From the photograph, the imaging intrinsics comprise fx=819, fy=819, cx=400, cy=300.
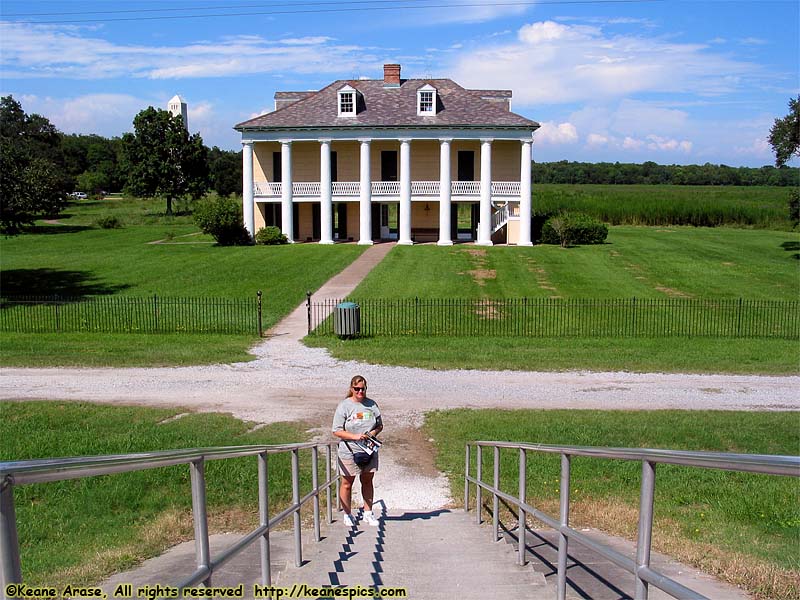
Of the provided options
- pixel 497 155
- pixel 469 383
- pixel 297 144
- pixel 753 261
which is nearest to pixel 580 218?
pixel 497 155

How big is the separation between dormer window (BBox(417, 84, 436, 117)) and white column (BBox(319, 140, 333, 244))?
5.85 m

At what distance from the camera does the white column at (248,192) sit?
49156mm

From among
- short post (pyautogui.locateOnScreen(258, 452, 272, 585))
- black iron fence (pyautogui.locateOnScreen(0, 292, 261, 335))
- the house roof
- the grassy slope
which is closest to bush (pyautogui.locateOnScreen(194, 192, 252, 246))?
the house roof

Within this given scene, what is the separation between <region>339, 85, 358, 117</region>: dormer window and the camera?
49072 mm

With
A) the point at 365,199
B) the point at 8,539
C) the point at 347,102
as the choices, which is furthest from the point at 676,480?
the point at 347,102

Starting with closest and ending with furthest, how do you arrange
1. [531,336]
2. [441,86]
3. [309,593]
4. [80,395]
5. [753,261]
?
[309,593] → [80,395] → [531,336] → [753,261] → [441,86]

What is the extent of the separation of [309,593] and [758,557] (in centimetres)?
443

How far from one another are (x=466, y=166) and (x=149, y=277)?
71.3 feet

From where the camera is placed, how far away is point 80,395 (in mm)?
17328

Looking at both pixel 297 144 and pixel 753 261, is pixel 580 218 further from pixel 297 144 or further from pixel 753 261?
pixel 297 144

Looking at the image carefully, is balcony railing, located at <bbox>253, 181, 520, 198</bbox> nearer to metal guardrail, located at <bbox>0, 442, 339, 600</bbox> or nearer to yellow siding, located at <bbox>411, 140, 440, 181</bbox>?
yellow siding, located at <bbox>411, 140, 440, 181</bbox>

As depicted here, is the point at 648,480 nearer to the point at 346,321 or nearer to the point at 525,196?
the point at 346,321

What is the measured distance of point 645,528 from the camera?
3.44 m

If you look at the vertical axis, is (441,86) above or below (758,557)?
above
